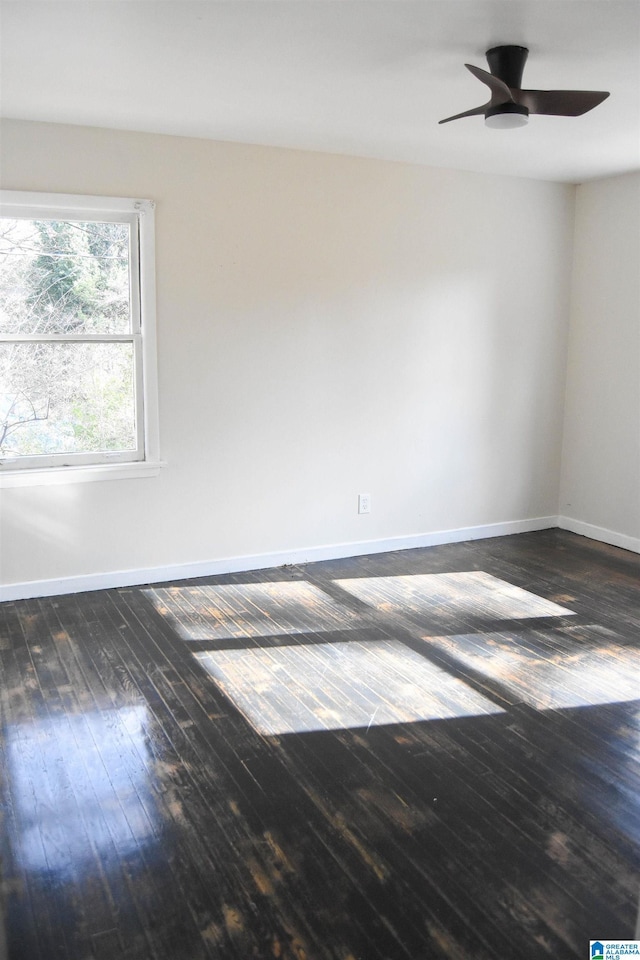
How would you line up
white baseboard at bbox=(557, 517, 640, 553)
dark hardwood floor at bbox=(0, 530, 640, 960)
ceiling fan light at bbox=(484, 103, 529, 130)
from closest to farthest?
dark hardwood floor at bbox=(0, 530, 640, 960) → ceiling fan light at bbox=(484, 103, 529, 130) → white baseboard at bbox=(557, 517, 640, 553)

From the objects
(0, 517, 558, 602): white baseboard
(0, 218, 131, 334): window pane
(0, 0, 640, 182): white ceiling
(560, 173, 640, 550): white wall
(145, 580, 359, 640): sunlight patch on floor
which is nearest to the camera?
(0, 0, 640, 182): white ceiling

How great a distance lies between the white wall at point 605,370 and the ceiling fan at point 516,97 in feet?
8.55

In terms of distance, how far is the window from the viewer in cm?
417

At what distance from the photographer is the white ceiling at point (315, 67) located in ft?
8.66

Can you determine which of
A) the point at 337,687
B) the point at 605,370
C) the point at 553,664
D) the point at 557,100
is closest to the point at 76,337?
the point at 337,687

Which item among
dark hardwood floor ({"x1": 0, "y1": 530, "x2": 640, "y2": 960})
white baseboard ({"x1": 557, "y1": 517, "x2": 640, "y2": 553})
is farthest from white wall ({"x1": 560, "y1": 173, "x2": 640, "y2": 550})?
dark hardwood floor ({"x1": 0, "y1": 530, "x2": 640, "y2": 960})

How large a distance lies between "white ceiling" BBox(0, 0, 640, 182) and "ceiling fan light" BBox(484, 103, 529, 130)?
0.69ft

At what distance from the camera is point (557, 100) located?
2936mm

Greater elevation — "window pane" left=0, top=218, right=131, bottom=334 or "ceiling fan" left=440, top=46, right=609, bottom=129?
"ceiling fan" left=440, top=46, right=609, bottom=129

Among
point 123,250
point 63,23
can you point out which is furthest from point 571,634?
point 63,23

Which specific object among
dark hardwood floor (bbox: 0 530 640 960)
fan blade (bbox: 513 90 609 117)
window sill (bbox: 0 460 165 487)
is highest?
fan blade (bbox: 513 90 609 117)

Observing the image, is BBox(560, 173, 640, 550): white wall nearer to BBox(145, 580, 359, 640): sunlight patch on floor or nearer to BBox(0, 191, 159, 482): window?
BBox(145, 580, 359, 640): sunlight patch on floor

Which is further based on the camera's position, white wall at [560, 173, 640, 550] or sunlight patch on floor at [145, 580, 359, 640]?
white wall at [560, 173, 640, 550]

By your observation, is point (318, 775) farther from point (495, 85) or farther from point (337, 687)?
point (495, 85)
